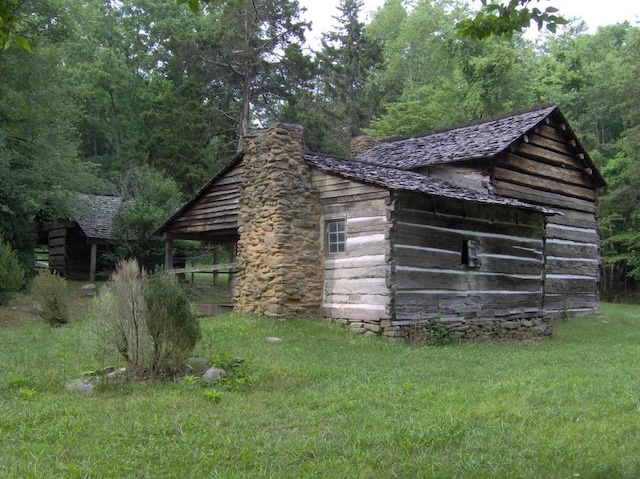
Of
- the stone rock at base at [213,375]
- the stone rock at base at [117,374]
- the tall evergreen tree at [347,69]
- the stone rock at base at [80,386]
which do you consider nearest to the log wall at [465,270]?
the stone rock at base at [213,375]

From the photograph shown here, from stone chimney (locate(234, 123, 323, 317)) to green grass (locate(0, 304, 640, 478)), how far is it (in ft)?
12.0

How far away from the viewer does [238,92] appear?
1558 inches

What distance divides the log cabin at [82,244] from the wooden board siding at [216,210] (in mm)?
10364

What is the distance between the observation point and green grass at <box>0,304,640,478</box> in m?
5.18

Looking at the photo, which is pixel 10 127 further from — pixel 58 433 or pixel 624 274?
pixel 624 274

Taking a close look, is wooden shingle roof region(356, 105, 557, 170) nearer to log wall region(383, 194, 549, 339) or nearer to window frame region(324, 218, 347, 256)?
log wall region(383, 194, 549, 339)

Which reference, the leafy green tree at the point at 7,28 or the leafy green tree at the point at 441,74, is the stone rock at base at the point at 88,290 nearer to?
the leafy green tree at the point at 441,74

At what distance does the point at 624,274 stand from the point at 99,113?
126ft

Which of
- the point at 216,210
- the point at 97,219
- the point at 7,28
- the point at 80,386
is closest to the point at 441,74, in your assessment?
the point at 97,219

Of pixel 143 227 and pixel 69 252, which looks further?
pixel 69 252

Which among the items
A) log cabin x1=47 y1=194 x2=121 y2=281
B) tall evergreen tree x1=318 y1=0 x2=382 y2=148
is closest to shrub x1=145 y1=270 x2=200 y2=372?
log cabin x1=47 y1=194 x2=121 y2=281

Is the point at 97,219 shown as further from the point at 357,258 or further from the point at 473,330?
the point at 473,330

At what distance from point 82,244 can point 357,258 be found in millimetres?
20357

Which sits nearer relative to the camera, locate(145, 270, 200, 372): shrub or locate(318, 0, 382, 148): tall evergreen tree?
locate(145, 270, 200, 372): shrub
